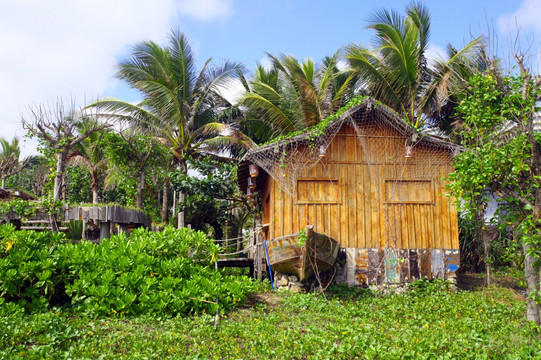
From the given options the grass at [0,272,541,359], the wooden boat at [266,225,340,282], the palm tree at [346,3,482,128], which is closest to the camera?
the grass at [0,272,541,359]

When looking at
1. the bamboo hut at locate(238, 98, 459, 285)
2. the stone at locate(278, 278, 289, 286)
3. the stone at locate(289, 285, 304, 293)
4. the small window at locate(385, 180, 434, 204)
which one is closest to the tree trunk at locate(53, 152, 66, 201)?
the bamboo hut at locate(238, 98, 459, 285)

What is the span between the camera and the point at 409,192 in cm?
1214

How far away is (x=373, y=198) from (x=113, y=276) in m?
6.62

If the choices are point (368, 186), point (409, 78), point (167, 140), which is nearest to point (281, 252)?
point (368, 186)

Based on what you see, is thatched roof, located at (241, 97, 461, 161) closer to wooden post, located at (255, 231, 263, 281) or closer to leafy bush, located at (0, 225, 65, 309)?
wooden post, located at (255, 231, 263, 281)

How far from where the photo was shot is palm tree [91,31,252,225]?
59.2 feet

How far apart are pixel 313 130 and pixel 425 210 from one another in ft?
11.6

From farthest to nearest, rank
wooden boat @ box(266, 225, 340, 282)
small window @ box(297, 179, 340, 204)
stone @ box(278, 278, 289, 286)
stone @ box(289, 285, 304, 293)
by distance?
small window @ box(297, 179, 340, 204), stone @ box(278, 278, 289, 286), stone @ box(289, 285, 304, 293), wooden boat @ box(266, 225, 340, 282)

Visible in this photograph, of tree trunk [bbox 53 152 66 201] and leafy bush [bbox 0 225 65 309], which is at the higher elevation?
tree trunk [bbox 53 152 66 201]

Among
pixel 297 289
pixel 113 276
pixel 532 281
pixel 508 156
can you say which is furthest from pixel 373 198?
pixel 113 276

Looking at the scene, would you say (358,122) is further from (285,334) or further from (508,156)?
(285,334)

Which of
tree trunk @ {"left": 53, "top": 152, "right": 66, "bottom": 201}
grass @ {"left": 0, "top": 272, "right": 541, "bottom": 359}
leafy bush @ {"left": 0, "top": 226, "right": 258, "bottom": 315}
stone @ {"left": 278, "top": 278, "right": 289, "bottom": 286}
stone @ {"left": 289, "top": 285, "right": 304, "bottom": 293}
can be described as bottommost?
grass @ {"left": 0, "top": 272, "right": 541, "bottom": 359}

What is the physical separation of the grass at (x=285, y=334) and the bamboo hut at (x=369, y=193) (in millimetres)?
→ 2083

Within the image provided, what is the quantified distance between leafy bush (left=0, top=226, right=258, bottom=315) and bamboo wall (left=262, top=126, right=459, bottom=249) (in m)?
3.04
